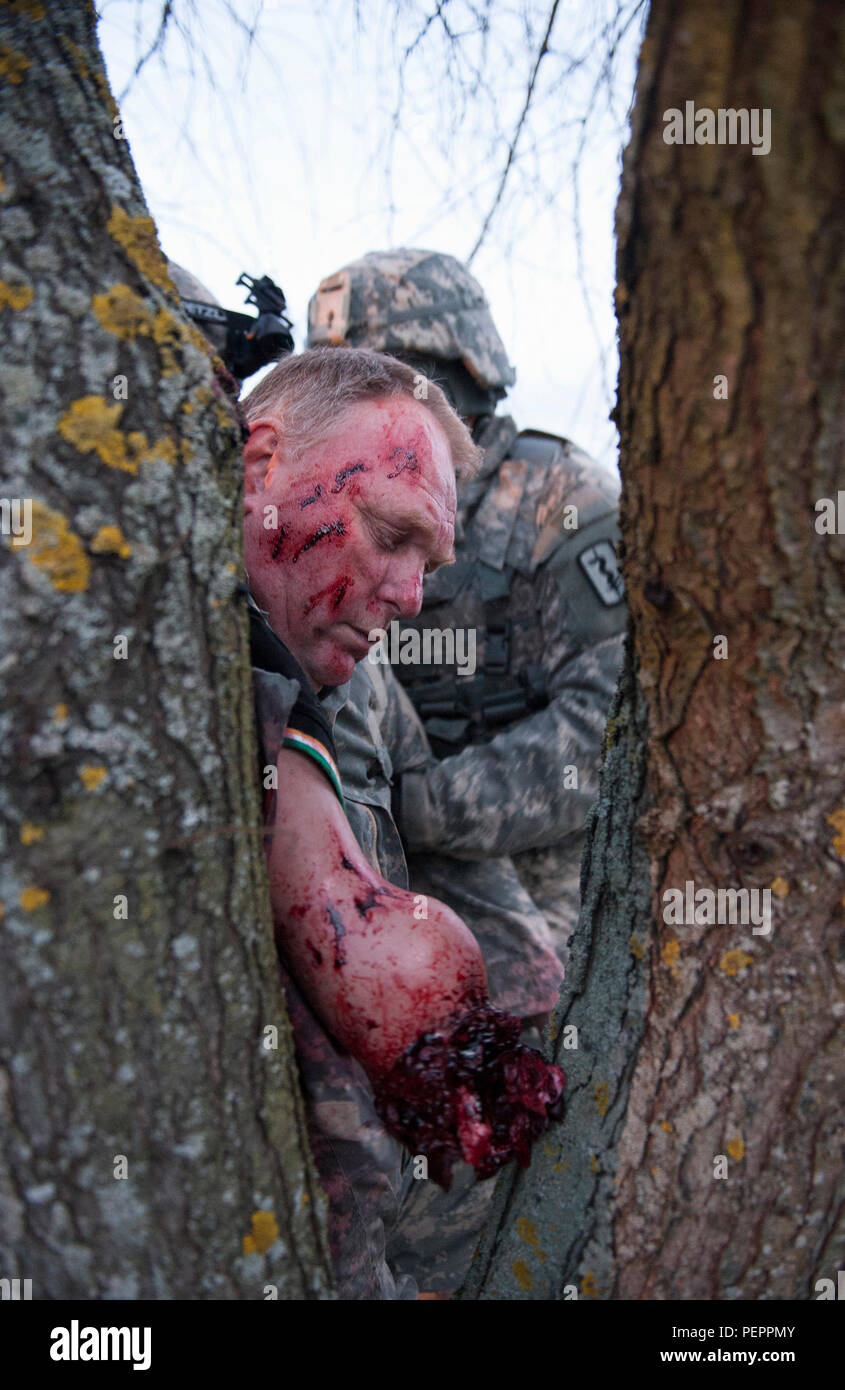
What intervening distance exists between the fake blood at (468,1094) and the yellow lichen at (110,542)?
732mm

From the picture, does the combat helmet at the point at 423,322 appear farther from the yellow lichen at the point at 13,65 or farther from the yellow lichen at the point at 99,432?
the yellow lichen at the point at 99,432

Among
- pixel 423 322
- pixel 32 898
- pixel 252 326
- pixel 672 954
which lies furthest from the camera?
pixel 252 326

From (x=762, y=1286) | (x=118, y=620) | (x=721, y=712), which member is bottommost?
(x=762, y=1286)

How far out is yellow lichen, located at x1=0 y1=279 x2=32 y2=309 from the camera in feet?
3.32

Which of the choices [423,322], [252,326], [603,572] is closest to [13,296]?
[603,572]

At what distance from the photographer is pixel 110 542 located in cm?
101

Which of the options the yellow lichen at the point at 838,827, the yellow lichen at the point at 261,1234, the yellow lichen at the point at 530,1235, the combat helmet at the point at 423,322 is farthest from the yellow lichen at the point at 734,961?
the combat helmet at the point at 423,322

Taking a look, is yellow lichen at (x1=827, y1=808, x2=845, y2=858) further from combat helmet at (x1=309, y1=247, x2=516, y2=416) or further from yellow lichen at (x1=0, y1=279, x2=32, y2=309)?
combat helmet at (x1=309, y1=247, x2=516, y2=416)

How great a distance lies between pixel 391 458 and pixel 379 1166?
4.07 ft

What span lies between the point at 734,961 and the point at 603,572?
7.30 feet

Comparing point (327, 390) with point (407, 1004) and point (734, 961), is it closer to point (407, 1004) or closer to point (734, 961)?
point (407, 1004)

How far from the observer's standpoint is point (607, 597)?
10.6 feet

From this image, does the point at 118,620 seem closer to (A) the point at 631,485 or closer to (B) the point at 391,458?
(A) the point at 631,485
